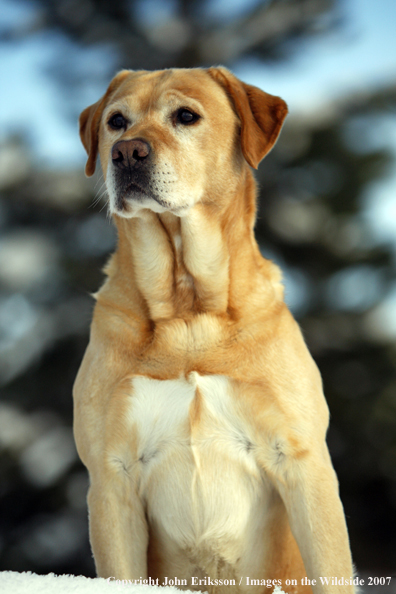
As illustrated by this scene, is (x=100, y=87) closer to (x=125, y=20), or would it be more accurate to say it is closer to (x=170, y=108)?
(x=125, y=20)

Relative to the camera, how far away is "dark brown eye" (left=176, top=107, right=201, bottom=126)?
78.4 inches

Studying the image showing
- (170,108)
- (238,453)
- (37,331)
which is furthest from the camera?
(37,331)

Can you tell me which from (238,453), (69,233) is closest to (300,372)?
(238,453)

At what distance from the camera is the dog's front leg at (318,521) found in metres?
1.69

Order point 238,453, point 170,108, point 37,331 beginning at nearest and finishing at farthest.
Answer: point 238,453 → point 170,108 → point 37,331

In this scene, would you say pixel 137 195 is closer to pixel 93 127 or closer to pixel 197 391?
pixel 93 127

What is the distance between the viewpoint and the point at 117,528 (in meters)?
1.79

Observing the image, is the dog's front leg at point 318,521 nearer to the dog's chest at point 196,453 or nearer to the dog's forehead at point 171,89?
the dog's chest at point 196,453

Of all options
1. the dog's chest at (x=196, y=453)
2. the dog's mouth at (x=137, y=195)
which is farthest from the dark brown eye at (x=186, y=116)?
the dog's chest at (x=196, y=453)

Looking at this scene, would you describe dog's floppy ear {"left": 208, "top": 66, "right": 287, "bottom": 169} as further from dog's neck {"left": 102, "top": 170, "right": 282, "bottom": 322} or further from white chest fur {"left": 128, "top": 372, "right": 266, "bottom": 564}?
white chest fur {"left": 128, "top": 372, "right": 266, "bottom": 564}

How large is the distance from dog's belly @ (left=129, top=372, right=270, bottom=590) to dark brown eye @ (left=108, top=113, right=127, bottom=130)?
0.94 meters

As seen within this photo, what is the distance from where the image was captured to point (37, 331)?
4.47 m

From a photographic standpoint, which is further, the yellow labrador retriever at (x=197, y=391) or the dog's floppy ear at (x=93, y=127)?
the dog's floppy ear at (x=93, y=127)

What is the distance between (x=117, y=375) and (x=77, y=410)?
208 mm
